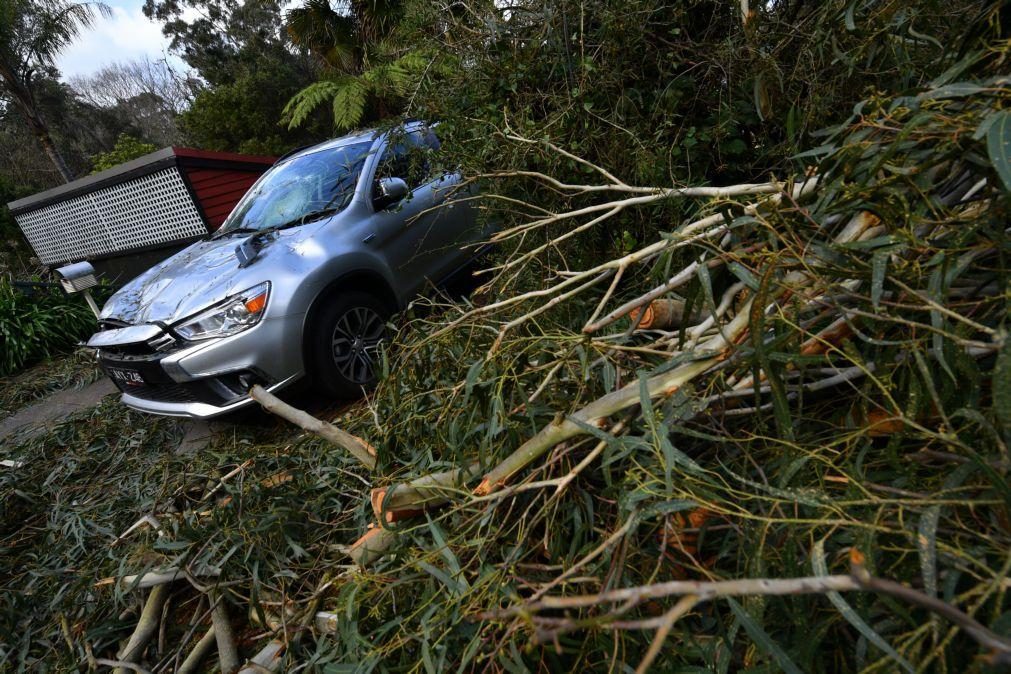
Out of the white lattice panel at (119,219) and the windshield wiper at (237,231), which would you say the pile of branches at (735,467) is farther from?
the white lattice panel at (119,219)

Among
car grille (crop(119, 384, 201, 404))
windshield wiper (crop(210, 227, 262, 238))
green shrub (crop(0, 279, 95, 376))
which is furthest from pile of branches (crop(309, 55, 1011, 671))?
green shrub (crop(0, 279, 95, 376))

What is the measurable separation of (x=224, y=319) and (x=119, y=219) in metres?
8.62

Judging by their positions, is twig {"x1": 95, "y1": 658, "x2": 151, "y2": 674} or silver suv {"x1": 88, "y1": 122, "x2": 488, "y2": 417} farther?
silver suv {"x1": 88, "y1": 122, "x2": 488, "y2": 417}

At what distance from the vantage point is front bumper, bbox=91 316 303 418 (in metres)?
3.09

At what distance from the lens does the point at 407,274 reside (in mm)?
4223

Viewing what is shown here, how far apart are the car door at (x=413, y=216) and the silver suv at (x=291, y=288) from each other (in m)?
0.01

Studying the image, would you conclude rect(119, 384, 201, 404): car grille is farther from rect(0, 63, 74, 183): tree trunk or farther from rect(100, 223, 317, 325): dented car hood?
rect(0, 63, 74, 183): tree trunk

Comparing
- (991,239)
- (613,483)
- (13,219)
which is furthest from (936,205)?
(13,219)

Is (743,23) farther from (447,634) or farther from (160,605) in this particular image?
(160,605)

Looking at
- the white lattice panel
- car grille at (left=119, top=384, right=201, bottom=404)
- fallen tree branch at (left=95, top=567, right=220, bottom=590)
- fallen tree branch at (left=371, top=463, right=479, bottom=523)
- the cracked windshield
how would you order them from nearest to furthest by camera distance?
fallen tree branch at (left=371, top=463, right=479, bottom=523) < fallen tree branch at (left=95, top=567, right=220, bottom=590) < car grille at (left=119, top=384, right=201, bottom=404) < the cracked windshield < the white lattice panel

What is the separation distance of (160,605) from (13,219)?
16.5 metres

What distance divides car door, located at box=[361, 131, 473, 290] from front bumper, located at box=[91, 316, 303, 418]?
1.10 metres

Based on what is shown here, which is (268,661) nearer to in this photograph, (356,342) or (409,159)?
(356,342)

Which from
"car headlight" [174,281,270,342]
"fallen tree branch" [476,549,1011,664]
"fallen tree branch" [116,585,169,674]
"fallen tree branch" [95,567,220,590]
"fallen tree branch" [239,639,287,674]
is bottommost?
"fallen tree branch" [239,639,287,674]
